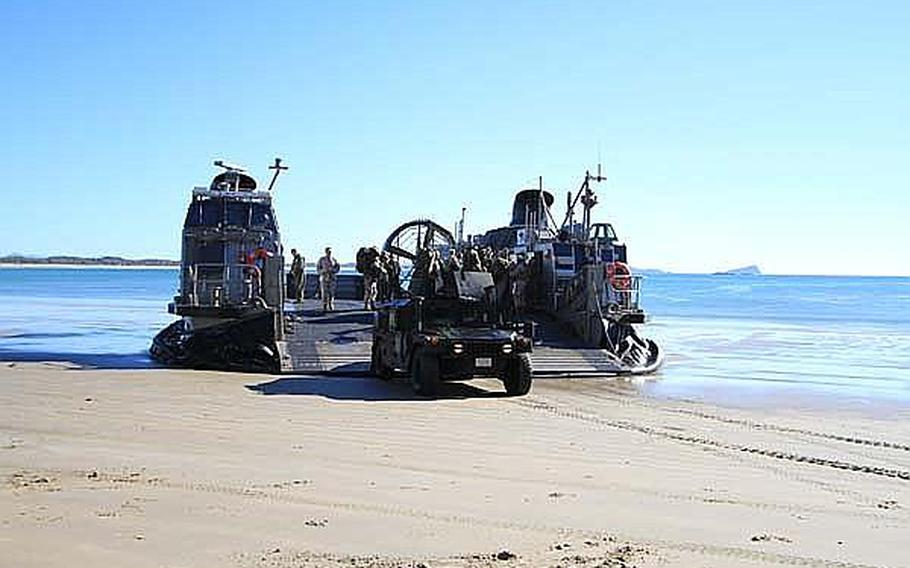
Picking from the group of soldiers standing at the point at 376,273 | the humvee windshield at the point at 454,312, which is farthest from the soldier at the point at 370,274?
the humvee windshield at the point at 454,312

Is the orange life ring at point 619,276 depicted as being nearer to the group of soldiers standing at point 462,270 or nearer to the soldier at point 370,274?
the group of soldiers standing at point 462,270

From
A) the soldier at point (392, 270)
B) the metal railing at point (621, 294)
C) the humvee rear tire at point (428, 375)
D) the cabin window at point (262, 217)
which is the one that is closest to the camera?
the humvee rear tire at point (428, 375)

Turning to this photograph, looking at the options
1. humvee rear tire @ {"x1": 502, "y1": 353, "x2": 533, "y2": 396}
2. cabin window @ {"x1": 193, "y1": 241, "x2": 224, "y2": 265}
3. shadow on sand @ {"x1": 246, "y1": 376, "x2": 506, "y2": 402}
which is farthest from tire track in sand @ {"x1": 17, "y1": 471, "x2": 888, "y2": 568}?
cabin window @ {"x1": 193, "y1": 241, "x2": 224, "y2": 265}

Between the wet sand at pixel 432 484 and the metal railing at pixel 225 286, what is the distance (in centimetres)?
572

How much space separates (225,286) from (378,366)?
4.52 meters

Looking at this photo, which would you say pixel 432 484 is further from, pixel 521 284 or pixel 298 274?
pixel 298 274

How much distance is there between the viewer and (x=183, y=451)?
387 inches

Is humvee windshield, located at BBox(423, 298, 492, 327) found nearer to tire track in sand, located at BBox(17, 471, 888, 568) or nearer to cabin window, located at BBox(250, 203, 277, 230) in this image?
cabin window, located at BBox(250, 203, 277, 230)

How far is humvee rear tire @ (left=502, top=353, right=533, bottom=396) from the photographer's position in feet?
52.4

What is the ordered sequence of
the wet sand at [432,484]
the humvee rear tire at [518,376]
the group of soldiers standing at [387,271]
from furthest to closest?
the group of soldiers standing at [387,271] < the humvee rear tire at [518,376] < the wet sand at [432,484]

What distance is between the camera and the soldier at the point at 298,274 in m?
28.5

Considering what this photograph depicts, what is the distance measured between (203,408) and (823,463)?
7.57 metres

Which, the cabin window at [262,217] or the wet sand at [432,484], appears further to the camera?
the cabin window at [262,217]

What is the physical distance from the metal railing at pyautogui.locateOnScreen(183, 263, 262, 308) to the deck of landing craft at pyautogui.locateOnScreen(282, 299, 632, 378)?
3.40ft
